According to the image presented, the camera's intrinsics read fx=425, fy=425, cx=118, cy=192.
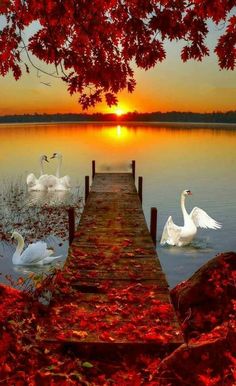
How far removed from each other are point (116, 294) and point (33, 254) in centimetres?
702

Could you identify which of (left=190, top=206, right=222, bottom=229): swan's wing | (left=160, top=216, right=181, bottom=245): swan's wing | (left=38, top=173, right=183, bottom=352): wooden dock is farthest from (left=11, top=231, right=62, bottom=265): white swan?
(left=190, top=206, right=222, bottom=229): swan's wing

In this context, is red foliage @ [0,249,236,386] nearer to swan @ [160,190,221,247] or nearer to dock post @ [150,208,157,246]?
dock post @ [150,208,157,246]

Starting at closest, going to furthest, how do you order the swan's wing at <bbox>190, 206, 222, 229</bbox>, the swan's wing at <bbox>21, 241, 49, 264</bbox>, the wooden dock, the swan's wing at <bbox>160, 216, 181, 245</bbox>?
the wooden dock, the swan's wing at <bbox>21, 241, 49, 264</bbox>, the swan's wing at <bbox>160, 216, 181, 245</bbox>, the swan's wing at <bbox>190, 206, 222, 229</bbox>

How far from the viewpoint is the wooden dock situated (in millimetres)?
5988

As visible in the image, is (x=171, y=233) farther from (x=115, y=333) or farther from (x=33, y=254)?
(x=115, y=333)

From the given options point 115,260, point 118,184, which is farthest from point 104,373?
point 118,184

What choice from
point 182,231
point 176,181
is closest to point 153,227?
point 182,231

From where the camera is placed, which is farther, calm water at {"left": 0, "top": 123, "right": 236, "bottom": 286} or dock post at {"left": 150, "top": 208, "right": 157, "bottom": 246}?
calm water at {"left": 0, "top": 123, "right": 236, "bottom": 286}

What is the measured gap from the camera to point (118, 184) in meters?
22.9

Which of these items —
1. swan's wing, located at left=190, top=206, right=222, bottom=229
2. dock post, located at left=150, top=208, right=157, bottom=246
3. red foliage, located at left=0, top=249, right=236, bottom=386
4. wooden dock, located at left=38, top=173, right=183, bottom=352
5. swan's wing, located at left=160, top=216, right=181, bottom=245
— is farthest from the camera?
swan's wing, located at left=190, top=206, right=222, bottom=229

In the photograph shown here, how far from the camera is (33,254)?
13930 millimetres

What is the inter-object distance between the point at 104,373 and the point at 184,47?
526cm

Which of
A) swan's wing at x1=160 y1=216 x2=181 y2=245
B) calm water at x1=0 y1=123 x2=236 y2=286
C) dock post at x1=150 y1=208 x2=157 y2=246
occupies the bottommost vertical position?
calm water at x1=0 y1=123 x2=236 y2=286

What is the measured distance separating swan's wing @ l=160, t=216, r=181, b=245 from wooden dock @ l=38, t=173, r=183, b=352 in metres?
3.72
